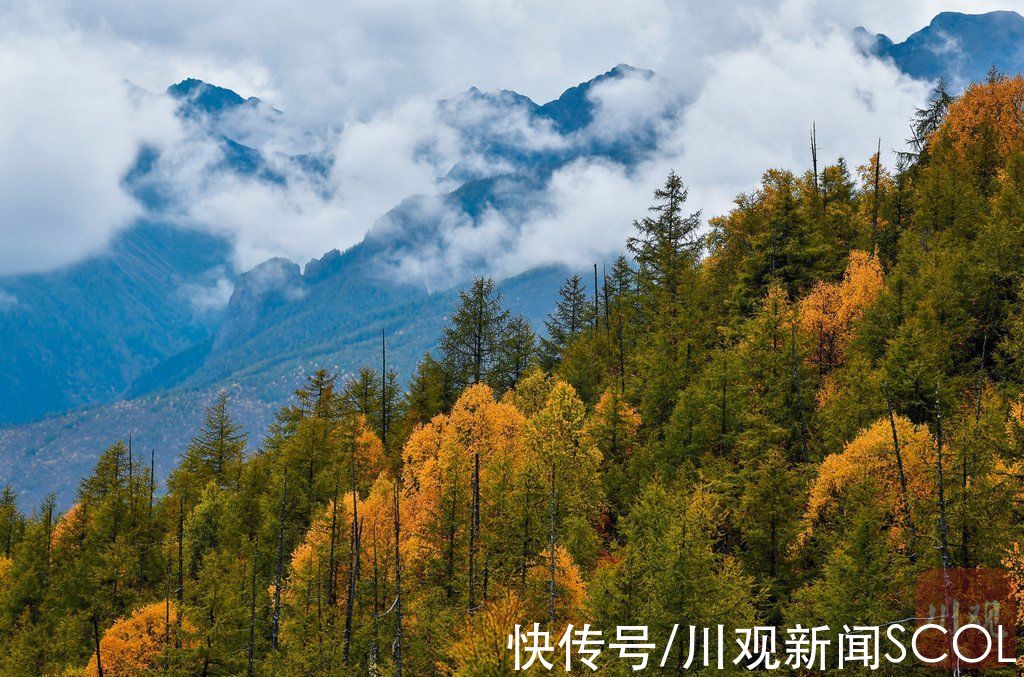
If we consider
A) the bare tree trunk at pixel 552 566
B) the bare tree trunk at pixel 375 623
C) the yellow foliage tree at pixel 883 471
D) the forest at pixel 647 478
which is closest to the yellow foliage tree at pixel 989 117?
the forest at pixel 647 478

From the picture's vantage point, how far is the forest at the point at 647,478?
30906 millimetres

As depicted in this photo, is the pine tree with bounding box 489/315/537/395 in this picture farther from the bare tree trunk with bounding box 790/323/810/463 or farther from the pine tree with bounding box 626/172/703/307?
the bare tree trunk with bounding box 790/323/810/463

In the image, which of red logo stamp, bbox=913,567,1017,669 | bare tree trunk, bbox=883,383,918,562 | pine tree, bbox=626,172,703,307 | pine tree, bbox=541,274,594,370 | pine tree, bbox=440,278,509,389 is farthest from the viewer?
Result: pine tree, bbox=541,274,594,370

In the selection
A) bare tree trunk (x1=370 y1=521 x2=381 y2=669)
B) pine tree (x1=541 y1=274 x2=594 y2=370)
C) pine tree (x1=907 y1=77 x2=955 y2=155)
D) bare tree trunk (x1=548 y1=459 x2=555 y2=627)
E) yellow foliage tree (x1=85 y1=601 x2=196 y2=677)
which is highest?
pine tree (x1=907 y1=77 x2=955 y2=155)

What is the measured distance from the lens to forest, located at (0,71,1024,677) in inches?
1217

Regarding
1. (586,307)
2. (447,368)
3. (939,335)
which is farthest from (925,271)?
(586,307)

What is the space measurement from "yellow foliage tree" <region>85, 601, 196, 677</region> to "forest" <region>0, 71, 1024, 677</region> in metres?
0.20

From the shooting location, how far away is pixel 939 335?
44312mm

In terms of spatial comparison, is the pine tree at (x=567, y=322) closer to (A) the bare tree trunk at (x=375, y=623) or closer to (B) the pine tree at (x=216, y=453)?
(B) the pine tree at (x=216, y=453)

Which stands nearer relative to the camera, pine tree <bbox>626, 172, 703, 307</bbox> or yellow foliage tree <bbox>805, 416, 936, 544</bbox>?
yellow foliage tree <bbox>805, 416, 936, 544</bbox>

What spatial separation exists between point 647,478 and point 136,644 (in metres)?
37.9

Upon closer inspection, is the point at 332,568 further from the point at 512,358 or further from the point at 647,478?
the point at 512,358

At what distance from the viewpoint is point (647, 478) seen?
46.6 metres

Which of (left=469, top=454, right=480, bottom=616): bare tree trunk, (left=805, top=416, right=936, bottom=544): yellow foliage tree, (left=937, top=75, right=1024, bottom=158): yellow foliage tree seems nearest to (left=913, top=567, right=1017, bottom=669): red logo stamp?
(left=805, top=416, right=936, bottom=544): yellow foliage tree
